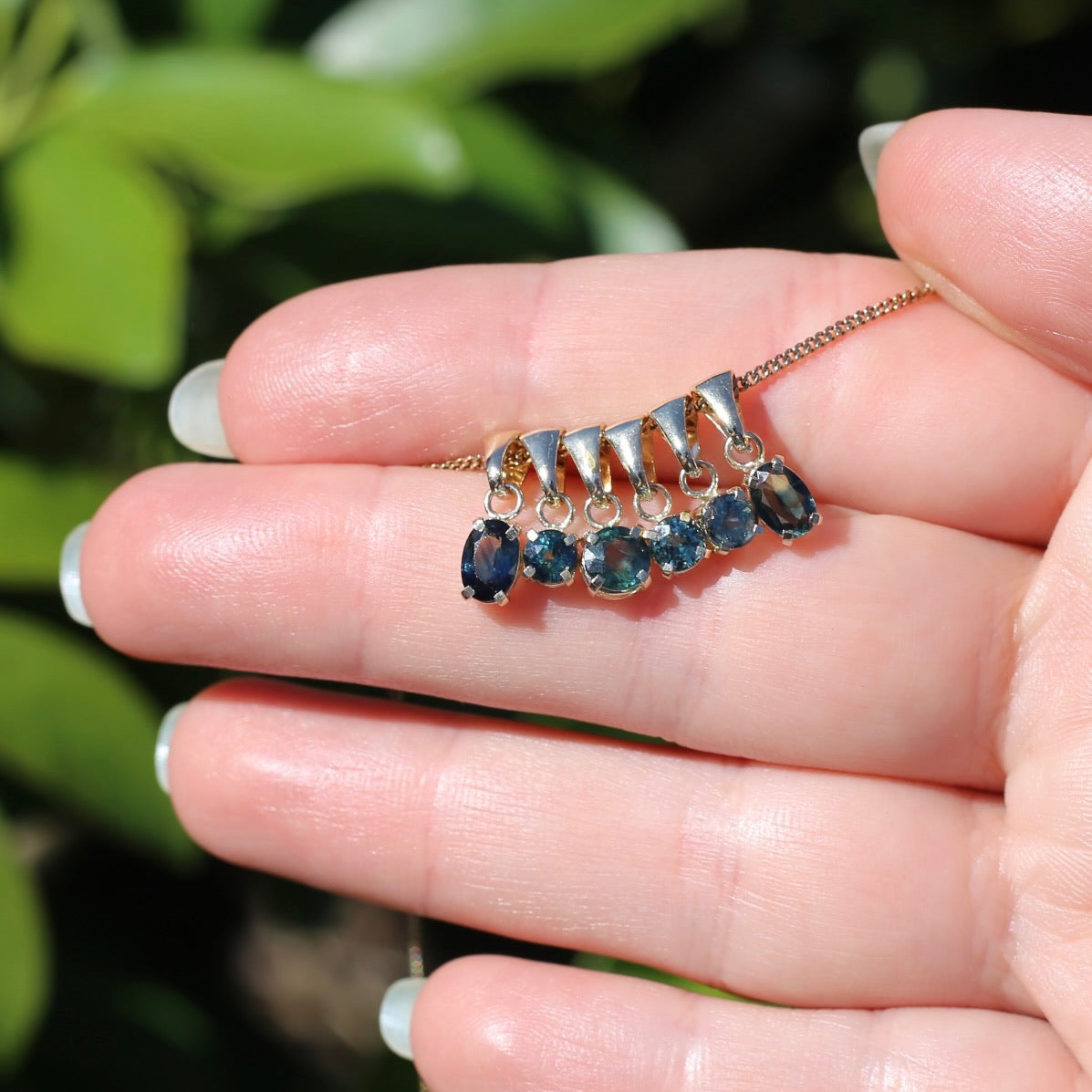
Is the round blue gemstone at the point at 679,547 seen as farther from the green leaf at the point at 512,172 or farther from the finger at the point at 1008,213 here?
the green leaf at the point at 512,172

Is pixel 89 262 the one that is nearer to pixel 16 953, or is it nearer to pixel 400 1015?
pixel 16 953

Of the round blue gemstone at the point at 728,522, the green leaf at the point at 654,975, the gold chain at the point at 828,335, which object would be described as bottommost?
the green leaf at the point at 654,975

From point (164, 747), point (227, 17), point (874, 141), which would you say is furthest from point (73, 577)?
point (874, 141)

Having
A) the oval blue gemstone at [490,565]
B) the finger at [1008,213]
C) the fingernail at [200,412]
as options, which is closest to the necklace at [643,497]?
the oval blue gemstone at [490,565]

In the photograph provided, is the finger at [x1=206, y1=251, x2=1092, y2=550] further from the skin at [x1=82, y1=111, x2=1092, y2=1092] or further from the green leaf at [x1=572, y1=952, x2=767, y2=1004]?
the green leaf at [x1=572, y1=952, x2=767, y2=1004]

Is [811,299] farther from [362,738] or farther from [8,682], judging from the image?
[8,682]

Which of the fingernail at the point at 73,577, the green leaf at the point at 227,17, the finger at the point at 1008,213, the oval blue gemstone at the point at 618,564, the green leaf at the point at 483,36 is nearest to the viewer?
the finger at the point at 1008,213
